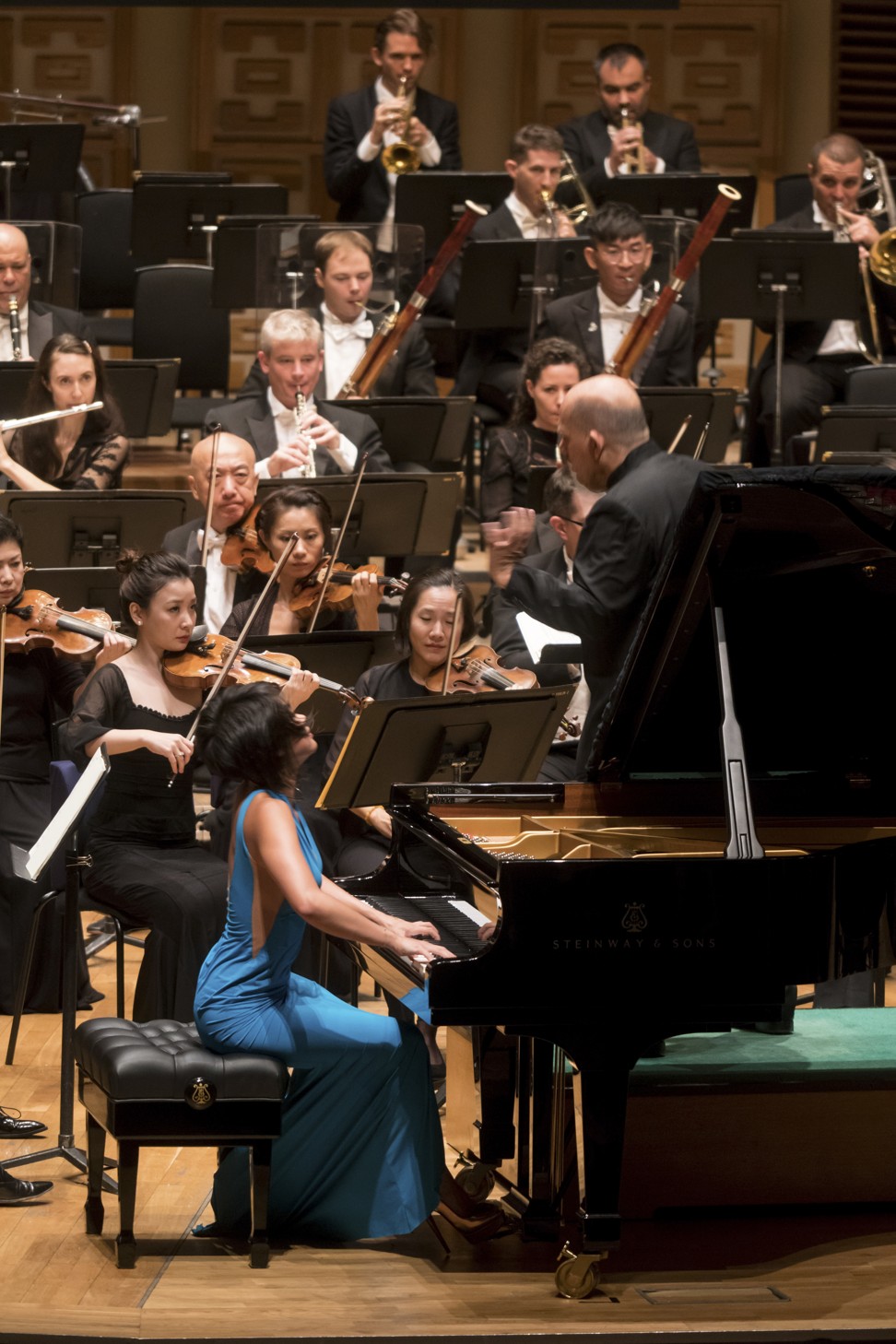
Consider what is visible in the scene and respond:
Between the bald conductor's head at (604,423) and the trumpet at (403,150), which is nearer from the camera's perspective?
the bald conductor's head at (604,423)

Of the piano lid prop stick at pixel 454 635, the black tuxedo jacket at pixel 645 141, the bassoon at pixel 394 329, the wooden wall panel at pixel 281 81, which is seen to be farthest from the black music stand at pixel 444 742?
the wooden wall panel at pixel 281 81

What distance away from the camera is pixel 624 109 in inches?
283

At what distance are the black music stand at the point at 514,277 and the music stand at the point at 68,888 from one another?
10.1 ft

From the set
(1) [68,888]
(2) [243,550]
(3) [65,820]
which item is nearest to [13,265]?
(2) [243,550]

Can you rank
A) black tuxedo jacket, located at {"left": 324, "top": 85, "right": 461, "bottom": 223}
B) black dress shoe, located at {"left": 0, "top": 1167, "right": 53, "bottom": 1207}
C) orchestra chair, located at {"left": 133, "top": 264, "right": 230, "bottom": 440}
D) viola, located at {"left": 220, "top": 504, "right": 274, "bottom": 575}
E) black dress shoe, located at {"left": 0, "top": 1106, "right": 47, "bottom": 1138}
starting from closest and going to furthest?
black dress shoe, located at {"left": 0, "top": 1167, "right": 53, "bottom": 1207} → black dress shoe, located at {"left": 0, "top": 1106, "right": 47, "bottom": 1138} → viola, located at {"left": 220, "top": 504, "right": 274, "bottom": 575} → orchestra chair, located at {"left": 133, "top": 264, "right": 230, "bottom": 440} → black tuxedo jacket, located at {"left": 324, "top": 85, "right": 461, "bottom": 223}

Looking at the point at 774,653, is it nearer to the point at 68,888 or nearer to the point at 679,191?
the point at 68,888

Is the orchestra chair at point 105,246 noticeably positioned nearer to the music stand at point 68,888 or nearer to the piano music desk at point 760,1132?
the music stand at point 68,888

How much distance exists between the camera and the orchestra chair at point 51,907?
350cm

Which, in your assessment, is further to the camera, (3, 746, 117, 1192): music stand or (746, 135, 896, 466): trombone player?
(746, 135, 896, 466): trombone player

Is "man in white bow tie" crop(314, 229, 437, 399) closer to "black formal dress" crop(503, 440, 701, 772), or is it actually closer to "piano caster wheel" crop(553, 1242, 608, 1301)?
"black formal dress" crop(503, 440, 701, 772)

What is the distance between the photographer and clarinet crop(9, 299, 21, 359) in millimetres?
5766

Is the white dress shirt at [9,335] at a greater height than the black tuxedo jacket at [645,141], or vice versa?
the black tuxedo jacket at [645,141]

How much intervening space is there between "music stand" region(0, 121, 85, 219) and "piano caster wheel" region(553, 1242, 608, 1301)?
5199 mm

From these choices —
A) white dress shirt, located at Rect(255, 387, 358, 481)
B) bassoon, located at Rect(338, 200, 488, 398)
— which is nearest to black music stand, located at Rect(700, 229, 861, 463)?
bassoon, located at Rect(338, 200, 488, 398)
